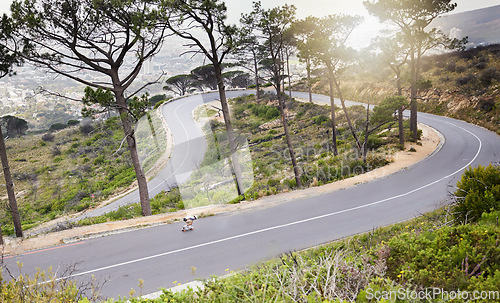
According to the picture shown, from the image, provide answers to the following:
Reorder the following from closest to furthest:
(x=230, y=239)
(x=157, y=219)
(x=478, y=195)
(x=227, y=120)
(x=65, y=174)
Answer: (x=478, y=195) < (x=230, y=239) < (x=157, y=219) < (x=227, y=120) < (x=65, y=174)

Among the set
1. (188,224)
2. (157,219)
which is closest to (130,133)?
(157,219)

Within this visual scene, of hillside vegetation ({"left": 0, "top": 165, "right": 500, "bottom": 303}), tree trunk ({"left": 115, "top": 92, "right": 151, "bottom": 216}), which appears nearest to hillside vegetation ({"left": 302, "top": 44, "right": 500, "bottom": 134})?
tree trunk ({"left": 115, "top": 92, "right": 151, "bottom": 216})

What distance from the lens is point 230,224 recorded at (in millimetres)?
9203

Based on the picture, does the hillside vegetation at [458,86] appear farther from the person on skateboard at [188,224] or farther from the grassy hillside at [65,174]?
the grassy hillside at [65,174]

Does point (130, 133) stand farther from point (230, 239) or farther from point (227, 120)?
point (230, 239)

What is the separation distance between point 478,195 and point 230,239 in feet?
19.5

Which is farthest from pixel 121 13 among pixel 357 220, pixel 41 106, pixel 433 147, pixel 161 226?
pixel 41 106

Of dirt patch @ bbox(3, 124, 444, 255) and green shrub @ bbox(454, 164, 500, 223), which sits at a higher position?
green shrub @ bbox(454, 164, 500, 223)

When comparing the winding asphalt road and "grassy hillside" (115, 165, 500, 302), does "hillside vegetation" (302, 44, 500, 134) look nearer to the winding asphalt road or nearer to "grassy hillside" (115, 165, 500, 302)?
the winding asphalt road

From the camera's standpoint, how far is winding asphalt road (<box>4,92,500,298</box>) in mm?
6859

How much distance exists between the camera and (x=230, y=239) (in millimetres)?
8234

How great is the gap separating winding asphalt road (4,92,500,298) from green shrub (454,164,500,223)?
2811 millimetres

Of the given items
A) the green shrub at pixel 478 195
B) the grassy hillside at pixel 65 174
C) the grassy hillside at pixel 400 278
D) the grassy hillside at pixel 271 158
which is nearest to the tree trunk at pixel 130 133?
the grassy hillside at pixel 65 174

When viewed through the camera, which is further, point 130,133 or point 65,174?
point 65,174
